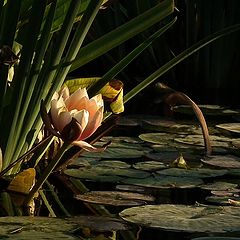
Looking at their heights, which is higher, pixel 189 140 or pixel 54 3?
pixel 54 3

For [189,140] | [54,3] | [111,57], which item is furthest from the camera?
[111,57]

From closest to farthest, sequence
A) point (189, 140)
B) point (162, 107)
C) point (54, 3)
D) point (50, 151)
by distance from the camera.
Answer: point (54, 3) < point (50, 151) < point (189, 140) < point (162, 107)

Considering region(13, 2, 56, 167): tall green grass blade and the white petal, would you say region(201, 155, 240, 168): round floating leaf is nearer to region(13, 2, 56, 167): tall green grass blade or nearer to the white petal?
region(13, 2, 56, 167): tall green grass blade

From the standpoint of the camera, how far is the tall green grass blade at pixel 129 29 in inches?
81.0

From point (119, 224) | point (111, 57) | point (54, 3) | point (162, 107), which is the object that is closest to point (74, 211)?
point (119, 224)

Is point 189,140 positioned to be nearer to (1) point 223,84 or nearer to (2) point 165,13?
(2) point 165,13

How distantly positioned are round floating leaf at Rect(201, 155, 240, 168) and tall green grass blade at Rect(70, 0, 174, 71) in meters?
0.58

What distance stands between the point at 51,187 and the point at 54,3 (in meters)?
0.53

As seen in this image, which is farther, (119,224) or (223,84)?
(223,84)

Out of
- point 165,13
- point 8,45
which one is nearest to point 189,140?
point 165,13

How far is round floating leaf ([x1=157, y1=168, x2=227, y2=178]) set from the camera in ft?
7.56

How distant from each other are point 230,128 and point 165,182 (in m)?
0.97

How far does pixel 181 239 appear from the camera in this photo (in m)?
1.65

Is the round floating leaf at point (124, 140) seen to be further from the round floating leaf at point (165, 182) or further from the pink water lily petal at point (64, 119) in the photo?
the pink water lily petal at point (64, 119)
